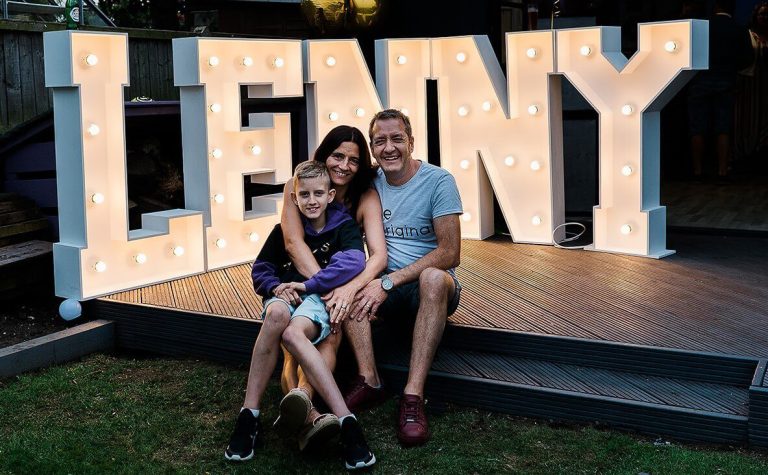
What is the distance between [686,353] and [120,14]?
744 centimetres

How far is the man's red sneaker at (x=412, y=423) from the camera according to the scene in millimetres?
3828

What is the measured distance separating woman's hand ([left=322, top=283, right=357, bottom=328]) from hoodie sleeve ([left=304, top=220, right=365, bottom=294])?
1.4 inches

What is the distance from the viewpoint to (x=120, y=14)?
996cm

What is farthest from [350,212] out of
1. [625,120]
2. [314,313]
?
[625,120]

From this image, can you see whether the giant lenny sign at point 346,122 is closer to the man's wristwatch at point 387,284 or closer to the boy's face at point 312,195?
the boy's face at point 312,195

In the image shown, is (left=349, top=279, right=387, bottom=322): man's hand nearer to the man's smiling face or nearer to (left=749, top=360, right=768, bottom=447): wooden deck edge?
the man's smiling face

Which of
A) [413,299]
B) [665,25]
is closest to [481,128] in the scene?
[665,25]

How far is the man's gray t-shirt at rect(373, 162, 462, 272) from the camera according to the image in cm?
431

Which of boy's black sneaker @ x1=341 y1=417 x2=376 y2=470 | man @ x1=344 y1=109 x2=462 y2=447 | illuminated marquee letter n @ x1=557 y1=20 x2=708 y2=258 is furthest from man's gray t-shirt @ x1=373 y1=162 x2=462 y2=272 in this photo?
illuminated marquee letter n @ x1=557 y1=20 x2=708 y2=258

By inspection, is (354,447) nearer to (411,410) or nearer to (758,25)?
(411,410)

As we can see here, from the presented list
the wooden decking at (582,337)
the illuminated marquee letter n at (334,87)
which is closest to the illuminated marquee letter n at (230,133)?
the illuminated marquee letter n at (334,87)

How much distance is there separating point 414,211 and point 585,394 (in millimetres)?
1028

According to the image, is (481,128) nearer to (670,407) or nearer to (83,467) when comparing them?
(670,407)

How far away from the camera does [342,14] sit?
25.0ft
